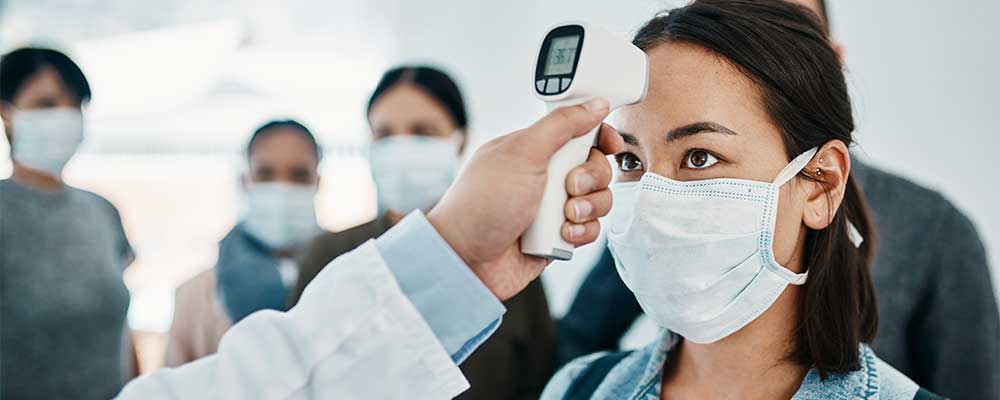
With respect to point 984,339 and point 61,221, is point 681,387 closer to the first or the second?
point 984,339

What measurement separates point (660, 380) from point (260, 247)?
1.84m

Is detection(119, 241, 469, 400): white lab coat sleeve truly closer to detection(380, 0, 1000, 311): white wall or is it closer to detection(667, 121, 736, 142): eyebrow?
detection(667, 121, 736, 142): eyebrow

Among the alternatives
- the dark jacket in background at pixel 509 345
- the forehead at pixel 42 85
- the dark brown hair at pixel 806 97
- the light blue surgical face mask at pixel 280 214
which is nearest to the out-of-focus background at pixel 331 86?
the light blue surgical face mask at pixel 280 214

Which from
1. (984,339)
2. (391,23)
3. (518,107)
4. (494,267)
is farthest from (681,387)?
(391,23)

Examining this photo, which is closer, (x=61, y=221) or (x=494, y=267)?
(x=494, y=267)

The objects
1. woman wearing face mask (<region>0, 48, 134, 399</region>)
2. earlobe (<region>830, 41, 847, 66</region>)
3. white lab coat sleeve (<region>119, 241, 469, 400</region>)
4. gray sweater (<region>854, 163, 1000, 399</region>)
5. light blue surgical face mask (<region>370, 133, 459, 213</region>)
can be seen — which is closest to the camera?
white lab coat sleeve (<region>119, 241, 469, 400</region>)

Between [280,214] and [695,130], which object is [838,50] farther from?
[280,214]

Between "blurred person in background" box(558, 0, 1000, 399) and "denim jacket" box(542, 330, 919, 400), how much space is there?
443 mm

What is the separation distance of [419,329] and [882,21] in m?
2.24

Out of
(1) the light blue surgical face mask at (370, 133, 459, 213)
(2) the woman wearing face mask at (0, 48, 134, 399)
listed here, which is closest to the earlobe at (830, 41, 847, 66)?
(1) the light blue surgical face mask at (370, 133, 459, 213)

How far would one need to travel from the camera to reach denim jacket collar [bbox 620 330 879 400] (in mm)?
1068

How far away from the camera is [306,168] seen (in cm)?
263

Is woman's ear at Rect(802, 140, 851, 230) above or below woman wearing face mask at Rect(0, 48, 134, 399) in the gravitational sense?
above

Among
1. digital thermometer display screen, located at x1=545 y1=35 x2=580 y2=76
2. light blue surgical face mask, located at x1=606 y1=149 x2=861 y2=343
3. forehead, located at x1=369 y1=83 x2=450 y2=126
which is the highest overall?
digital thermometer display screen, located at x1=545 y1=35 x2=580 y2=76
